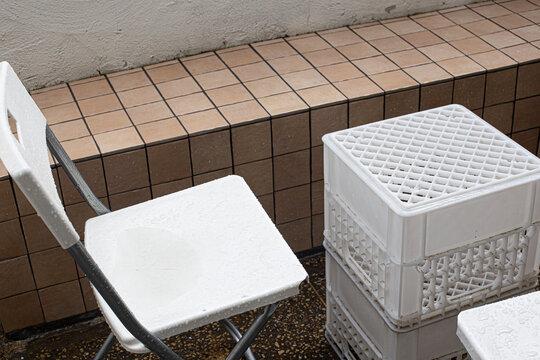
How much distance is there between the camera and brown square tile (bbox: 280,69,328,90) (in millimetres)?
2248

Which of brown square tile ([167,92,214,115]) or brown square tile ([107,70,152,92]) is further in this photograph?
brown square tile ([107,70,152,92])

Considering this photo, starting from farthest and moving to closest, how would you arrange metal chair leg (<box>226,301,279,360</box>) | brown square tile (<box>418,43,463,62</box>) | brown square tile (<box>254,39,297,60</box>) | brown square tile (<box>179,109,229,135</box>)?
brown square tile (<box>254,39,297,60</box>), brown square tile (<box>418,43,463,62</box>), brown square tile (<box>179,109,229,135</box>), metal chair leg (<box>226,301,279,360</box>)

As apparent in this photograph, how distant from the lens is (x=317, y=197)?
7.51 feet

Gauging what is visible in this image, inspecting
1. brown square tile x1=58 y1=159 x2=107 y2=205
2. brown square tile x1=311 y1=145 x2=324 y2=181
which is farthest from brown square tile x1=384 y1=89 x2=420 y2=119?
brown square tile x1=58 y1=159 x2=107 y2=205

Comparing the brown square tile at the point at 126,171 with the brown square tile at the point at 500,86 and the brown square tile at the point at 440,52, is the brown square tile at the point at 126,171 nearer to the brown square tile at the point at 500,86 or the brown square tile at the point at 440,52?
the brown square tile at the point at 440,52

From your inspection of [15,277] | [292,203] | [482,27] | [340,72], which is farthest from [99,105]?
[482,27]

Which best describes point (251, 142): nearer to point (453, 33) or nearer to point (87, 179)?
point (87, 179)

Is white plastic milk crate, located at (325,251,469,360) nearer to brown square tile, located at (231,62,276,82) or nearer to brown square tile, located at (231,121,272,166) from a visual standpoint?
brown square tile, located at (231,121,272,166)

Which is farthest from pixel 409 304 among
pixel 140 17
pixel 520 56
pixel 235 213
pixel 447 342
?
pixel 140 17

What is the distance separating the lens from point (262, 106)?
2.14 meters

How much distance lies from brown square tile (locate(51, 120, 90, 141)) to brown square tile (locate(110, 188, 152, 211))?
22 centimetres

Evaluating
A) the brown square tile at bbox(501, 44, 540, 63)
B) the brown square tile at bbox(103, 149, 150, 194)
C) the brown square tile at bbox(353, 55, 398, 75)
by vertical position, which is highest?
the brown square tile at bbox(501, 44, 540, 63)

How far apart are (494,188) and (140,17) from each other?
4.82ft

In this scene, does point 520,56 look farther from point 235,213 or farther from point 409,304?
point 235,213
